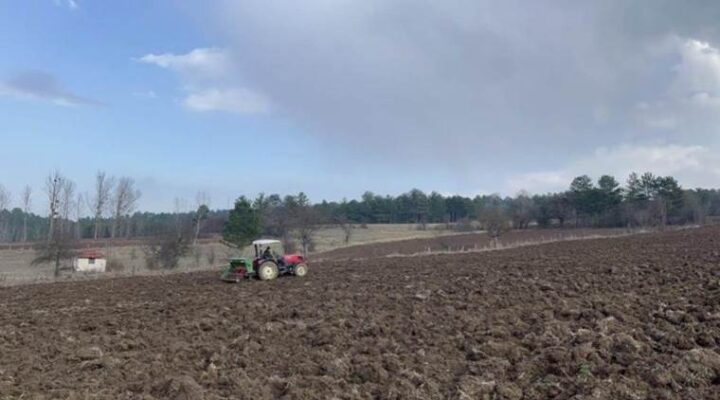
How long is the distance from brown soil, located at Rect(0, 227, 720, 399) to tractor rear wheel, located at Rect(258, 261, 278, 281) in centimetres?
320

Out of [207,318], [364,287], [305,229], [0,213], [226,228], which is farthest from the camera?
[0,213]

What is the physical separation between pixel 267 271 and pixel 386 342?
11.8 metres

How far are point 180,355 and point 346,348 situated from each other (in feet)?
8.51

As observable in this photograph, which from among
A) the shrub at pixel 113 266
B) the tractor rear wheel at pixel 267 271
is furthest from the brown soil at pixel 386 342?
the shrub at pixel 113 266

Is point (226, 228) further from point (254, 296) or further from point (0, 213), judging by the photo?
point (0, 213)

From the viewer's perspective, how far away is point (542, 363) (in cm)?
780

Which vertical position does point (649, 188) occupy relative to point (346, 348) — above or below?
above

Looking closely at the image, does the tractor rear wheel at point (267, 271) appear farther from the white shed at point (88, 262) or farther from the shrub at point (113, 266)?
the white shed at point (88, 262)

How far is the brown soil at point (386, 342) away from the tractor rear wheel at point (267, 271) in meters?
3.20

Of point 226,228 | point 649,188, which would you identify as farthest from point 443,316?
point 649,188

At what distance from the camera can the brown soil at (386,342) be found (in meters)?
7.05

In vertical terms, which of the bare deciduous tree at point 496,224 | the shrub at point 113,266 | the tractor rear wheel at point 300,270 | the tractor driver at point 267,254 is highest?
the bare deciduous tree at point 496,224

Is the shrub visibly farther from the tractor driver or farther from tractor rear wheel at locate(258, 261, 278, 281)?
tractor rear wheel at locate(258, 261, 278, 281)

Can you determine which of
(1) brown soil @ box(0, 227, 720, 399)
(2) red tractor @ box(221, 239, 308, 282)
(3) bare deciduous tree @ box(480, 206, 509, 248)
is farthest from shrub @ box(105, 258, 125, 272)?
(3) bare deciduous tree @ box(480, 206, 509, 248)
